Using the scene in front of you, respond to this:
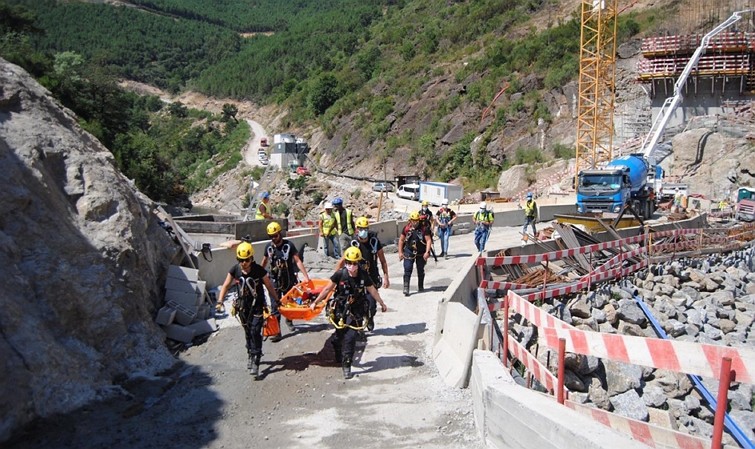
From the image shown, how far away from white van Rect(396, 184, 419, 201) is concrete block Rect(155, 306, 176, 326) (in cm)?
3944

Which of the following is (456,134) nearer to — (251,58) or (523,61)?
(523,61)

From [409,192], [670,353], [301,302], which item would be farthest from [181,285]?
[409,192]

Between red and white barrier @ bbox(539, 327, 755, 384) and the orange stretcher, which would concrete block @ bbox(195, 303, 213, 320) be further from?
red and white barrier @ bbox(539, 327, 755, 384)

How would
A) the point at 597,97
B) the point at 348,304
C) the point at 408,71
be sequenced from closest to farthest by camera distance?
the point at 348,304 < the point at 597,97 < the point at 408,71

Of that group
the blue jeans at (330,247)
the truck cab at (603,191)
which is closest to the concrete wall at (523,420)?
the blue jeans at (330,247)

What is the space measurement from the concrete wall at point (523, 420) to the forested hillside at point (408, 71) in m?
42.5

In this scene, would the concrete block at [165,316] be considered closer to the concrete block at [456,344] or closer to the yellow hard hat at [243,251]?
the yellow hard hat at [243,251]

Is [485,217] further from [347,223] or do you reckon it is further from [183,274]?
[183,274]

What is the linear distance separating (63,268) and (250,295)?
2.47m

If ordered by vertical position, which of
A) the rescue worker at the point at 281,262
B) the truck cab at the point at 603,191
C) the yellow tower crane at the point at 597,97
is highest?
the yellow tower crane at the point at 597,97

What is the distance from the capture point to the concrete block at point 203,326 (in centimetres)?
999

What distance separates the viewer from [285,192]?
2562 inches

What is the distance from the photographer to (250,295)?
775 centimetres

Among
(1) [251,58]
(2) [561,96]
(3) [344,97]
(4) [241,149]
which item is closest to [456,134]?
(2) [561,96]
